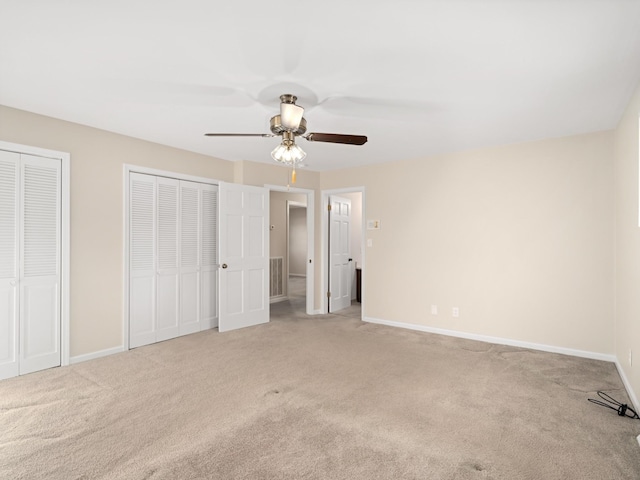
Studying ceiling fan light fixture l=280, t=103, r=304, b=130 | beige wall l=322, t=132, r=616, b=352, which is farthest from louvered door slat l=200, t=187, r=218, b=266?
ceiling fan light fixture l=280, t=103, r=304, b=130

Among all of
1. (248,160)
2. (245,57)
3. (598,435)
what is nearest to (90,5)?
(245,57)

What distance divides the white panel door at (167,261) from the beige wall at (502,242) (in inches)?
107

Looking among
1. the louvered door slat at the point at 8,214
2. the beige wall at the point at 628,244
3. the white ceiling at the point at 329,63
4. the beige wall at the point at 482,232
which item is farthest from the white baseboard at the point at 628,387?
the louvered door slat at the point at 8,214

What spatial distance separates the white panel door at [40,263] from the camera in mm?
3230

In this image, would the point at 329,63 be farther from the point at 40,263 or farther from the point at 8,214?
the point at 40,263

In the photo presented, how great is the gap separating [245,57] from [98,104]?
1625mm

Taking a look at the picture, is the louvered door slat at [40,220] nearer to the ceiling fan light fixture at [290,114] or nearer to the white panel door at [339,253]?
the ceiling fan light fixture at [290,114]

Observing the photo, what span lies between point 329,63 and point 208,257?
334 cm

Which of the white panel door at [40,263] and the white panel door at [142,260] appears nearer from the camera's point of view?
the white panel door at [40,263]

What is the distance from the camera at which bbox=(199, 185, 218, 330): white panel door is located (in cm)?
480

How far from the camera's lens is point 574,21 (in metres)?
1.85

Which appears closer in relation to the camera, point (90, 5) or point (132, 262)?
point (90, 5)

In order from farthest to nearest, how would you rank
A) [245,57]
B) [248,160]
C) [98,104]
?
[248,160] → [98,104] → [245,57]

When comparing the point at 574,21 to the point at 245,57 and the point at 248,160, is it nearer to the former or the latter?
the point at 245,57
